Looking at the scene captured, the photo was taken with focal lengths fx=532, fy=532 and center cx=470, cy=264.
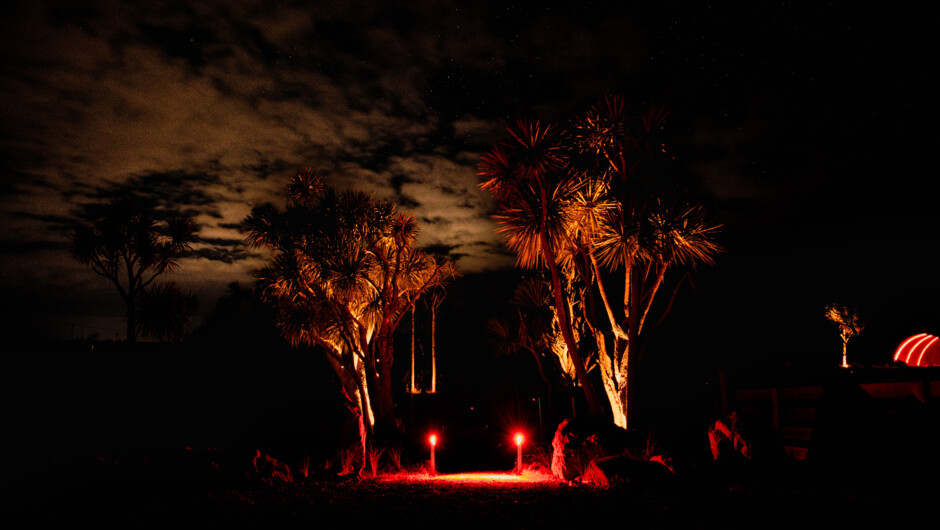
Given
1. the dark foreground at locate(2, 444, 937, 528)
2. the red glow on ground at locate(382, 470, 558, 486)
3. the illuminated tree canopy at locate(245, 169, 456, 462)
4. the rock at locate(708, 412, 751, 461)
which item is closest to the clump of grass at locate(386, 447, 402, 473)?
the red glow on ground at locate(382, 470, 558, 486)

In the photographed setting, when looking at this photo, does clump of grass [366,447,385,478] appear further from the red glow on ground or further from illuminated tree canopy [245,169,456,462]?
illuminated tree canopy [245,169,456,462]

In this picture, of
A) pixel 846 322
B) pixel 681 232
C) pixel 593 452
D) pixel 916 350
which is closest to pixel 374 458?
pixel 593 452

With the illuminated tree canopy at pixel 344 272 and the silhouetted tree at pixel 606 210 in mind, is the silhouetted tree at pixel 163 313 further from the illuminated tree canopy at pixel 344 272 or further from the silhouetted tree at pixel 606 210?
the silhouetted tree at pixel 606 210

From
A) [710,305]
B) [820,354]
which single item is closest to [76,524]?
[710,305]

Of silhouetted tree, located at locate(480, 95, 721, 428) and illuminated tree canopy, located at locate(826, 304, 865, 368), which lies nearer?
silhouetted tree, located at locate(480, 95, 721, 428)

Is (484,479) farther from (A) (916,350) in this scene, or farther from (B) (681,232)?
(A) (916,350)

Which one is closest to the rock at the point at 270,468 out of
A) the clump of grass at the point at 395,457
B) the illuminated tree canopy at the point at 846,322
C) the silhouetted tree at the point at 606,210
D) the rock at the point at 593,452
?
the clump of grass at the point at 395,457

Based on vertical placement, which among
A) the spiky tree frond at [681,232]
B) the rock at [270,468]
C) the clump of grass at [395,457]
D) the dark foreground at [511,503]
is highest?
the spiky tree frond at [681,232]

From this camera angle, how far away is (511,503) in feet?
16.5

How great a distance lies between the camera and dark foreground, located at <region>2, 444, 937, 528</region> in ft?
13.1

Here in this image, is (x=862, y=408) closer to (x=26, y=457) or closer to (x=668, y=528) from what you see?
(x=668, y=528)

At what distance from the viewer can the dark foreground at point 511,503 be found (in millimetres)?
4008

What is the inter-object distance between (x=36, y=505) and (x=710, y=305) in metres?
23.1

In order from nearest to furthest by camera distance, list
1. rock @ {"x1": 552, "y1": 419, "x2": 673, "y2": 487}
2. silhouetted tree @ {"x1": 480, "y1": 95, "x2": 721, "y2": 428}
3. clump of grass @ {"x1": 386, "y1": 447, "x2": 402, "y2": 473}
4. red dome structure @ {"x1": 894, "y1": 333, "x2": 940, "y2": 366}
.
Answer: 1. rock @ {"x1": 552, "y1": 419, "x2": 673, "y2": 487}
2. clump of grass @ {"x1": 386, "y1": 447, "x2": 402, "y2": 473}
3. silhouetted tree @ {"x1": 480, "y1": 95, "x2": 721, "y2": 428}
4. red dome structure @ {"x1": 894, "y1": 333, "x2": 940, "y2": 366}
